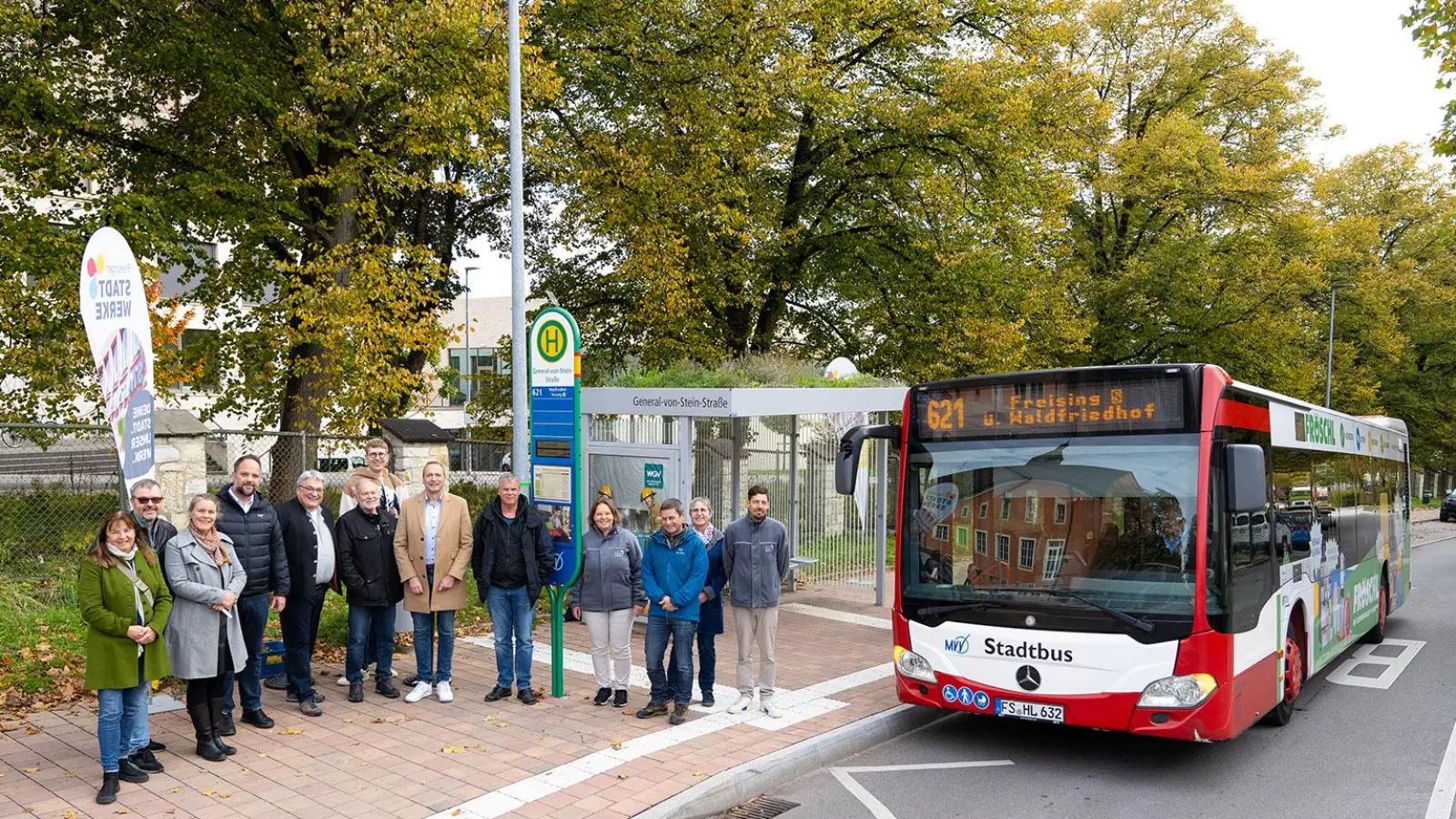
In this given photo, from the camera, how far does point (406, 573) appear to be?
8.02 m

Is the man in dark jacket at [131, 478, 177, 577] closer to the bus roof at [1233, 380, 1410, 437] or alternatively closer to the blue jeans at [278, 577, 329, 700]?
the blue jeans at [278, 577, 329, 700]

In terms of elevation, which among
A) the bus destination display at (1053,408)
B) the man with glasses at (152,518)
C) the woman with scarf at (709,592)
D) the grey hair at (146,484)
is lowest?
the woman with scarf at (709,592)

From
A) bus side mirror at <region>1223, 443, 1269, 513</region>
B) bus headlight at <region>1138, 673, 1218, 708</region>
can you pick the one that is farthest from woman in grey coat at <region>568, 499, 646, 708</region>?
bus side mirror at <region>1223, 443, 1269, 513</region>

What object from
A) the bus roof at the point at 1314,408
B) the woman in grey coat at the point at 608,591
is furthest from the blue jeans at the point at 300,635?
the bus roof at the point at 1314,408

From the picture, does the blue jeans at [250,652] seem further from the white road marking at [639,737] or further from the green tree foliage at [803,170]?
the green tree foliage at [803,170]

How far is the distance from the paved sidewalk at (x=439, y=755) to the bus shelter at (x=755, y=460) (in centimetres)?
276

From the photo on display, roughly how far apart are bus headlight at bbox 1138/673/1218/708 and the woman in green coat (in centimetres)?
586

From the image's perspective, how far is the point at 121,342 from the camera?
296 inches

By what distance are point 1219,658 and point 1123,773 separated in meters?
1.08

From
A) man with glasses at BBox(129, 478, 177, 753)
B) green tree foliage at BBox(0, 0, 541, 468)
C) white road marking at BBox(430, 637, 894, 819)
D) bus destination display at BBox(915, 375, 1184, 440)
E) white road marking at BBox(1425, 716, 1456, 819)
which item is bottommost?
white road marking at BBox(1425, 716, 1456, 819)

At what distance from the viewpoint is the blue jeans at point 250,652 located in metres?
7.06

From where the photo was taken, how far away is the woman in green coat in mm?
5828

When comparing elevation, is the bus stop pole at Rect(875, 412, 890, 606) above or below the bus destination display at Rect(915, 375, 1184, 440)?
below

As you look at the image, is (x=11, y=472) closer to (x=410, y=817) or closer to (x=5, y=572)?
(x=5, y=572)
